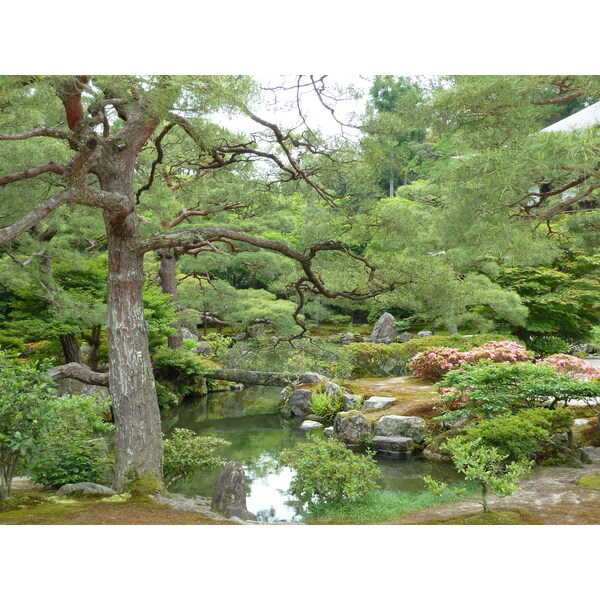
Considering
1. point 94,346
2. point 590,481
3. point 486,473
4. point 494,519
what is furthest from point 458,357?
point 94,346

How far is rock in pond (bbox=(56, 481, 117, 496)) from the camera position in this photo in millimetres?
3455

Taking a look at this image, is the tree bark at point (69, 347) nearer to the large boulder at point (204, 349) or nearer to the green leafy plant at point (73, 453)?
the green leafy plant at point (73, 453)

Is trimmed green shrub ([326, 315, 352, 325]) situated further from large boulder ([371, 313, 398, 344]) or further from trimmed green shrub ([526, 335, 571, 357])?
trimmed green shrub ([526, 335, 571, 357])

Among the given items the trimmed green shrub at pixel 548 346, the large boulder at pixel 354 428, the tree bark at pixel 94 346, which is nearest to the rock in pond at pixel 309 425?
the large boulder at pixel 354 428

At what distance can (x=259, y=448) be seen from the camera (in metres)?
6.09

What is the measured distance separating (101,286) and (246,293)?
3.41 metres

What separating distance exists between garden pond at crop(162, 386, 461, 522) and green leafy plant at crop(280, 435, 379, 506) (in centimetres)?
26

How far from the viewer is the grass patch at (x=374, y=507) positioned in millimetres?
3559

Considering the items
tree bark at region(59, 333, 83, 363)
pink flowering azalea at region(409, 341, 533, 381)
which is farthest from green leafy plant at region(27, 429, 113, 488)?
pink flowering azalea at region(409, 341, 533, 381)

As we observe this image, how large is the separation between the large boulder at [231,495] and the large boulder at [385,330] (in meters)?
8.52

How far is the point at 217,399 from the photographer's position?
28.6 ft

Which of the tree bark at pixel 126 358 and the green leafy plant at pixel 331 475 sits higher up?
the tree bark at pixel 126 358
